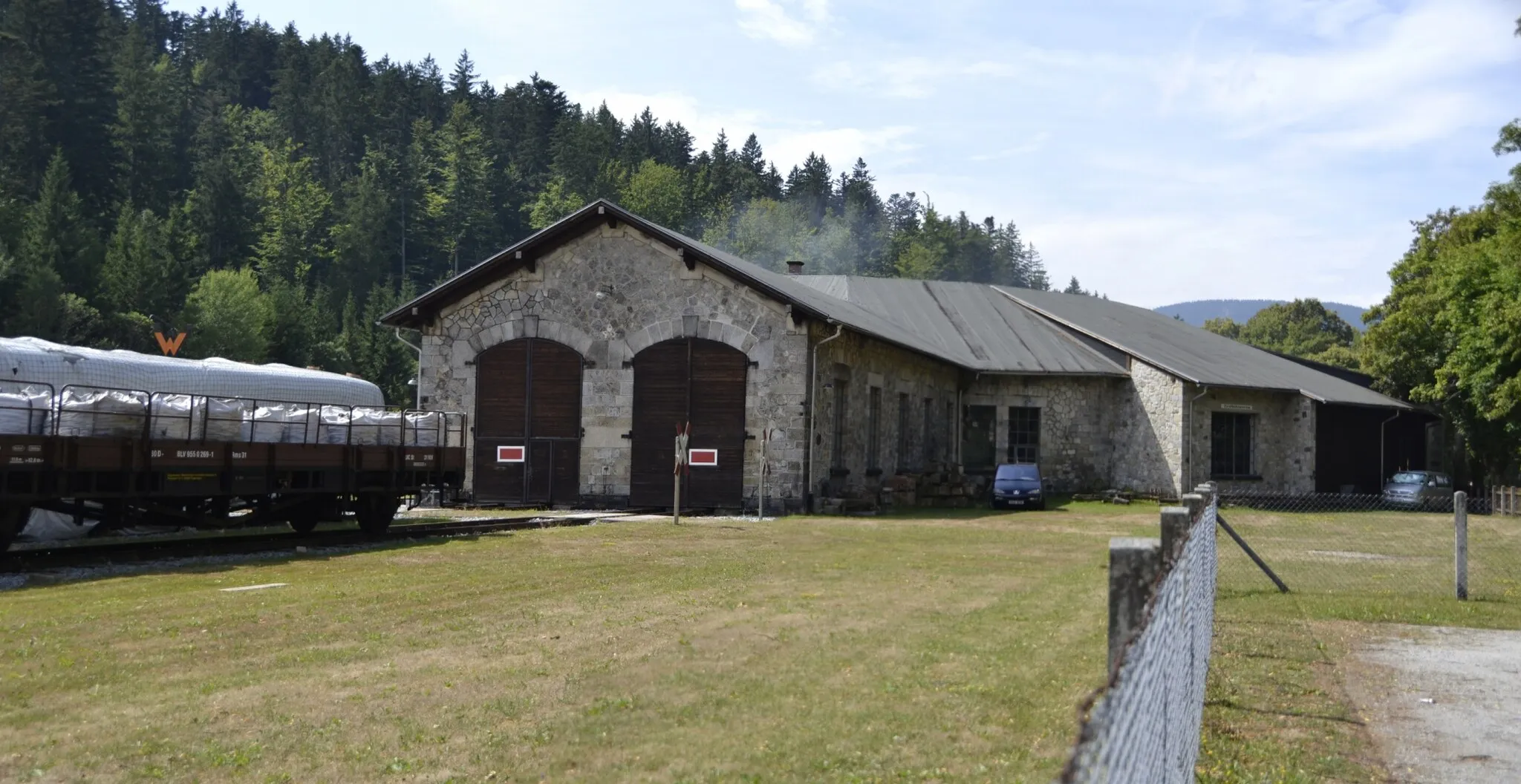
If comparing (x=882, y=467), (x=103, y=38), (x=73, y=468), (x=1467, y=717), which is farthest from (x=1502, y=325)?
(x=103, y=38)

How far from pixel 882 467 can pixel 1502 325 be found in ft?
62.6

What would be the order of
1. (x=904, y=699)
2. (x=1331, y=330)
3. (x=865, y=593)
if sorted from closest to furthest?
(x=904, y=699) → (x=865, y=593) → (x=1331, y=330)

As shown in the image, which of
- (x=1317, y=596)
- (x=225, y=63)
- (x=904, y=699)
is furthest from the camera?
(x=225, y=63)

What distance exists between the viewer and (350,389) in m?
26.1

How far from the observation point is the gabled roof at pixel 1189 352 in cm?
3638

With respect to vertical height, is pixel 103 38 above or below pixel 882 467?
above

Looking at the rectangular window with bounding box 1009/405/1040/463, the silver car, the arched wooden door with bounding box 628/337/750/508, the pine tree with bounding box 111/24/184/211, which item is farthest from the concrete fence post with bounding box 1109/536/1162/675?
the pine tree with bounding box 111/24/184/211

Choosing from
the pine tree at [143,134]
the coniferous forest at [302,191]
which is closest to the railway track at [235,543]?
the coniferous forest at [302,191]

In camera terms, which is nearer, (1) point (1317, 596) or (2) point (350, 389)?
(1) point (1317, 596)

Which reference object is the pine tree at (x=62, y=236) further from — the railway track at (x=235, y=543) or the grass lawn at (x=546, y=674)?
the grass lawn at (x=546, y=674)

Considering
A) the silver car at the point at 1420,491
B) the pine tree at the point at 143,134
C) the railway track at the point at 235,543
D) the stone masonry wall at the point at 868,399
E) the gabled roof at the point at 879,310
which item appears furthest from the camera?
the pine tree at the point at 143,134

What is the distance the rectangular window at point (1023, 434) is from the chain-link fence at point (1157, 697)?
2857cm

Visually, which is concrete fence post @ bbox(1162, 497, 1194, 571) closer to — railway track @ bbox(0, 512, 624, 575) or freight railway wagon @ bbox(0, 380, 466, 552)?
railway track @ bbox(0, 512, 624, 575)

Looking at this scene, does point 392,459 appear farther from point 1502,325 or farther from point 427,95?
point 427,95
